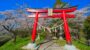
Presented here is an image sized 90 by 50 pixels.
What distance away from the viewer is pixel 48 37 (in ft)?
116

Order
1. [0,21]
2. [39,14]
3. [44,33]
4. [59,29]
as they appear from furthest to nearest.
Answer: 1. [44,33]
2. [59,29]
3. [0,21]
4. [39,14]

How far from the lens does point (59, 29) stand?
3384 cm

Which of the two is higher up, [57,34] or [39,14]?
[39,14]

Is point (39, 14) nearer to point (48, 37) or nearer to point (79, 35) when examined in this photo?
point (48, 37)

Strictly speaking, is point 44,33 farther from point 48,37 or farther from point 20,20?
point 20,20

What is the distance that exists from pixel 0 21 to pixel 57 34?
9595 mm

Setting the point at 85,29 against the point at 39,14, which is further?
the point at 85,29

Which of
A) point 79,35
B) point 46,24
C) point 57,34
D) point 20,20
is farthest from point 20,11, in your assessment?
point 79,35

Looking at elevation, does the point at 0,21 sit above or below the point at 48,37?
above

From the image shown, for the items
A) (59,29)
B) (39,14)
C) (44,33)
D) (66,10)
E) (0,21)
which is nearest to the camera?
(66,10)

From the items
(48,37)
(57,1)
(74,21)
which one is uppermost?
(57,1)

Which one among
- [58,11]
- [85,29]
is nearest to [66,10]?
[58,11]

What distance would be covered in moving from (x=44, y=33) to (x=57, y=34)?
2.83 meters

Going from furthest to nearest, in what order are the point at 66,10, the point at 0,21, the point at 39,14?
the point at 0,21 < the point at 39,14 < the point at 66,10
